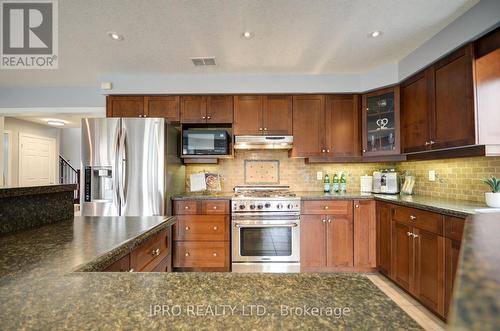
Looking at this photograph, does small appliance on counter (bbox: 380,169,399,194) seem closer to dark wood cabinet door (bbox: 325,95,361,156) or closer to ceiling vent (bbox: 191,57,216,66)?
dark wood cabinet door (bbox: 325,95,361,156)

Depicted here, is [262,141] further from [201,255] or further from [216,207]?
[201,255]

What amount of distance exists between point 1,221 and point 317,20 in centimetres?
243

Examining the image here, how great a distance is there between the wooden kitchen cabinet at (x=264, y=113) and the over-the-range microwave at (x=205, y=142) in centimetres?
25

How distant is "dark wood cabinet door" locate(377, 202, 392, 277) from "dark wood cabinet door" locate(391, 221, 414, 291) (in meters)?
0.08

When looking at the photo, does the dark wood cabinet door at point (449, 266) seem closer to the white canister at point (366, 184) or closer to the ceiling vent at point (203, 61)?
the white canister at point (366, 184)

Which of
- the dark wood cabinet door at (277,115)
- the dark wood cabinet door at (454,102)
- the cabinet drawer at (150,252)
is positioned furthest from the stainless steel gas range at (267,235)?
the dark wood cabinet door at (454,102)

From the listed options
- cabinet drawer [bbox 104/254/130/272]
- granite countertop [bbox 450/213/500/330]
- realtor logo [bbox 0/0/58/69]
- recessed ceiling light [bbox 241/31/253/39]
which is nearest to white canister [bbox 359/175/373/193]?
recessed ceiling light [bbox 241/31/253/39]

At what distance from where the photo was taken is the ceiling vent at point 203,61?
8.63 ft

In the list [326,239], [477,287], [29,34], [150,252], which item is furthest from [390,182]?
[29,34]

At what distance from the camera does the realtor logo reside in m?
1.90

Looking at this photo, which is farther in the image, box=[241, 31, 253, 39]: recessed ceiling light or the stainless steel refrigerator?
the stainless steel refrigerator

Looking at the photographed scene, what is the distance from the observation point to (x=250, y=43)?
2.35 metres

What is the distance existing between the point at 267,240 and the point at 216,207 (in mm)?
705

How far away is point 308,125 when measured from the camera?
10.1 feet
